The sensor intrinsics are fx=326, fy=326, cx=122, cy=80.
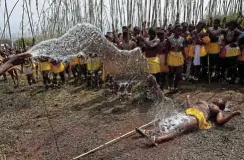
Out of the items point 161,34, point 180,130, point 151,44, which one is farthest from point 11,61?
point 161,34

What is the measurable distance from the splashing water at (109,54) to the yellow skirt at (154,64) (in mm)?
103

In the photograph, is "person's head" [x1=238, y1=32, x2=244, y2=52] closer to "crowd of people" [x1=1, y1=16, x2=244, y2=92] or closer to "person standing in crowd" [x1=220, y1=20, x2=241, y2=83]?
"crowd of people" [x1=1, y1=16, x2=244, y2=92]

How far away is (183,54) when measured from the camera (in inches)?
376

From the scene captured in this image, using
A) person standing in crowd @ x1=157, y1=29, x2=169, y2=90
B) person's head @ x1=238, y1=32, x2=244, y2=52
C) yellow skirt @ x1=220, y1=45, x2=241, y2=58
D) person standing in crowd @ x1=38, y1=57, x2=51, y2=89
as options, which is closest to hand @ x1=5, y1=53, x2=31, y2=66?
person standing in crowd @ x1=157, y1=29, x2=169, y2=90

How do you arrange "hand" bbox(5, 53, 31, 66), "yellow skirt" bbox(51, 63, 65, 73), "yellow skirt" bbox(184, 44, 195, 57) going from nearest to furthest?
"hand" bbox(5, 53, 31, 66), "yellow skirt" bbox(184, 44, 195, 57), "yellow skirt" bbox(51, 63, 65, 73)

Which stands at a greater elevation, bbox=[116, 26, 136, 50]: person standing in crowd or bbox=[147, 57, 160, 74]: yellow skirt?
bbox=[116, 26, 136, 50]: person standing in crowd

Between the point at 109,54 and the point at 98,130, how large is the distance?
79.7 inches

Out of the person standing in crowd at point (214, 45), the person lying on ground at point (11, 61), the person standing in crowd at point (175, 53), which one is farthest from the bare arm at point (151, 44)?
the person lying on ground at point (11, 61)

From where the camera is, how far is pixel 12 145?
5914 millimetres

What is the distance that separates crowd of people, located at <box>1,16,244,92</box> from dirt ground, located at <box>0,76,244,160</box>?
2.12ft

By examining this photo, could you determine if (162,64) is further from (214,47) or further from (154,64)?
(214,47)

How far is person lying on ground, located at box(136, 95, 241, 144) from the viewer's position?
561cm

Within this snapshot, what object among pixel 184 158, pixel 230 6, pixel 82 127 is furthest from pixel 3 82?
pixel 184 158

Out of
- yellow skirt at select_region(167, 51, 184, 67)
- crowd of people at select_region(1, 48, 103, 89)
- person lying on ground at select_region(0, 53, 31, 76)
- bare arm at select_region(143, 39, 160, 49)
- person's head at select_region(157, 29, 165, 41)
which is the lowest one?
crowd of people at select_region(1, 48, 103, 89)
